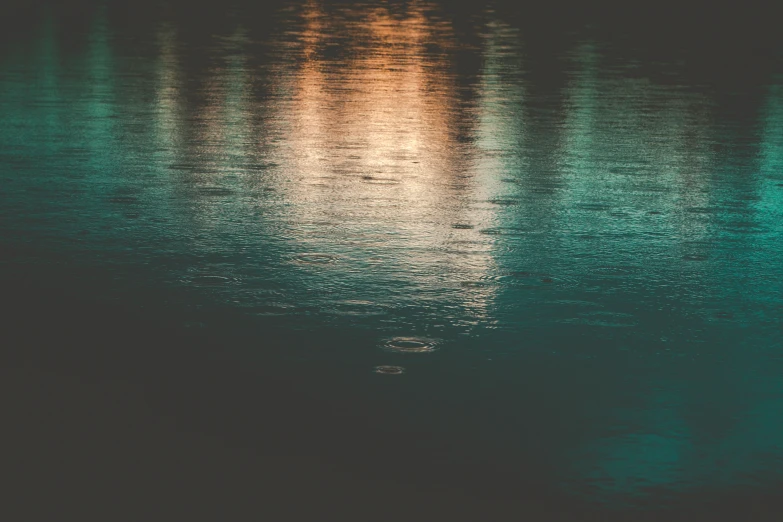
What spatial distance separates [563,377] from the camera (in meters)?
4.05

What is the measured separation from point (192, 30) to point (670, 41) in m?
7.21

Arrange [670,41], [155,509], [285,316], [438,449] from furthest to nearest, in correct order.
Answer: [670,41] → [285,316] → [438,449] → [155,509]

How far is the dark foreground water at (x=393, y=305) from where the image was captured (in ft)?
10.8

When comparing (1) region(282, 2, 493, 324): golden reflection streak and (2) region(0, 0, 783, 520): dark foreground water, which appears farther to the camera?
(1) region(282, 2, 493, 324): golden reflection streak

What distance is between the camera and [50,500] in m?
3.10

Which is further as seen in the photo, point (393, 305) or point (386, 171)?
point (386, 171)

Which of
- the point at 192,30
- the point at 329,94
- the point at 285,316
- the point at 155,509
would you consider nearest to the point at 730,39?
the point at 192,30

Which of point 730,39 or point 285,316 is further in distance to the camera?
point 730,39

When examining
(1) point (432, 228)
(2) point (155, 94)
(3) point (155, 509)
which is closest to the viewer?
(3) point (155, 509)

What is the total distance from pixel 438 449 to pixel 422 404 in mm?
349

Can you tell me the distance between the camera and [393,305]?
191 inches

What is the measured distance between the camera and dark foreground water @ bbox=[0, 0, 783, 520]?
10.8ft

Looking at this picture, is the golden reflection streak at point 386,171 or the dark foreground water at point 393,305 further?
the golden reflection streak at point 386,171

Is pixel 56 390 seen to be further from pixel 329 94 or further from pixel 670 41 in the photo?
pixel 670 41
